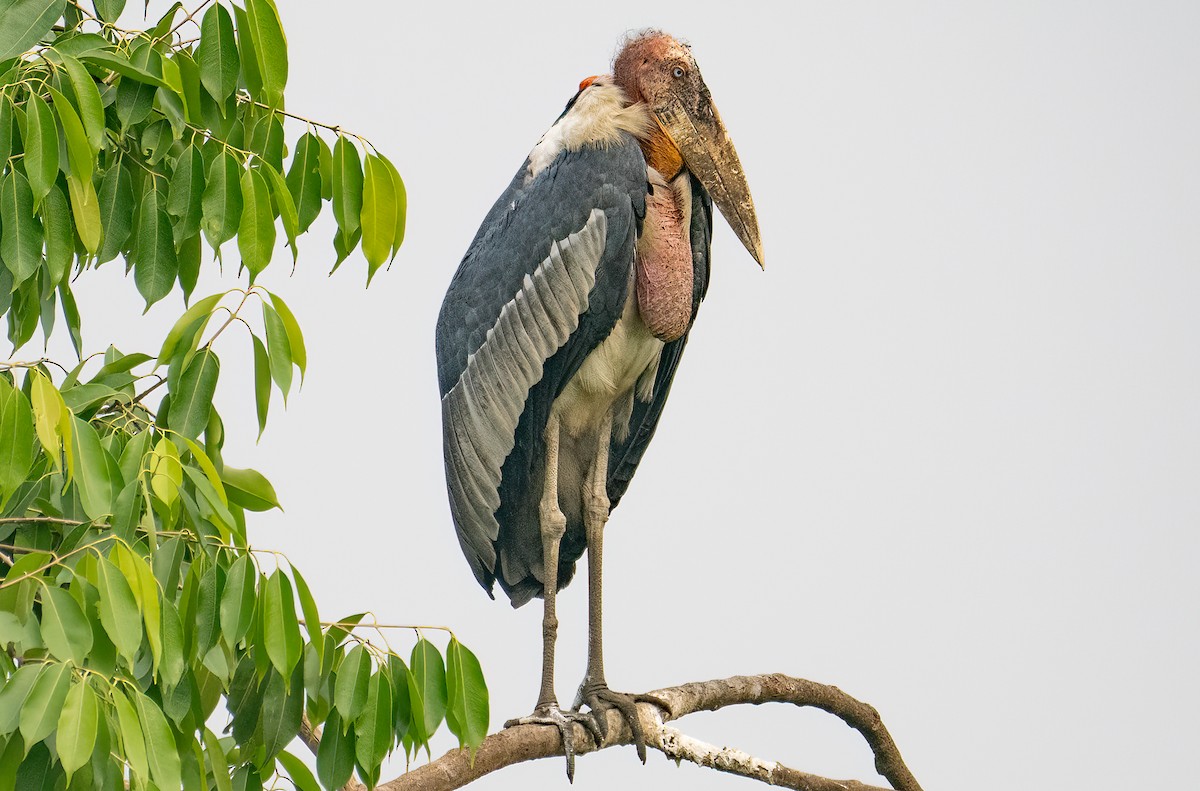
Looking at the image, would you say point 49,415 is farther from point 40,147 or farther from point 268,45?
point 268,45

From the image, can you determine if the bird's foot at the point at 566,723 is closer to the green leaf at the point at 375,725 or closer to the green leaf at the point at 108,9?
the green leaf at the point at 375,725

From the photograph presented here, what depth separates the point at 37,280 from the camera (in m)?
2.89

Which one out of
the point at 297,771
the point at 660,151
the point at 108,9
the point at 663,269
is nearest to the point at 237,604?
the point at 297,771

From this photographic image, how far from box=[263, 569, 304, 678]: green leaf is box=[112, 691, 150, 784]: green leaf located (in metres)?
0.39

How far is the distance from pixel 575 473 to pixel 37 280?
239 cm

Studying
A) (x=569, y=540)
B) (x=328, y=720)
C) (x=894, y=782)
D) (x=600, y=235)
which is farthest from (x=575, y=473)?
(x=328, y=720)

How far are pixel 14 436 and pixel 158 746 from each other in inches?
20.3

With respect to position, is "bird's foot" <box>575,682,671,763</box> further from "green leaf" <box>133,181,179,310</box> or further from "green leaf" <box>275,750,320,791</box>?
"green leaf" <box>133,181,179,310</box>

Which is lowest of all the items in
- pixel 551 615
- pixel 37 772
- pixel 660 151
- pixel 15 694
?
pixel 37 772

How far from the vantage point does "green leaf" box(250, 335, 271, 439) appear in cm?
284

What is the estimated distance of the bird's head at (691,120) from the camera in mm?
4703

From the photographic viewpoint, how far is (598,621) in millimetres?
4762

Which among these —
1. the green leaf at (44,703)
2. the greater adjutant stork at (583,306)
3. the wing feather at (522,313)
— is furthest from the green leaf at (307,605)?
the wing feather at (522,313)

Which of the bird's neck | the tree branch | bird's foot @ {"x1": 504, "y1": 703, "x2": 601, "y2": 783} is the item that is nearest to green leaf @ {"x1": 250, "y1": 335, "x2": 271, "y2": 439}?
the tree branch
